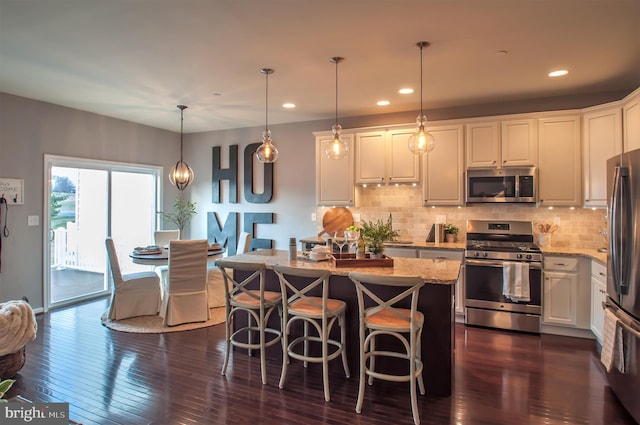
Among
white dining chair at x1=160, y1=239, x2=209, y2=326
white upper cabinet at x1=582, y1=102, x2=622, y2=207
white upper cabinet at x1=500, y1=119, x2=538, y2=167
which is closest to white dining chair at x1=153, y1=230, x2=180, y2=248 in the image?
white dining chair at x1=160, y1=239, x2=209, y2=326

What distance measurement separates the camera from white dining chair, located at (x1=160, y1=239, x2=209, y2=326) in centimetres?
429

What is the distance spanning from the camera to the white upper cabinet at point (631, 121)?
3.56m

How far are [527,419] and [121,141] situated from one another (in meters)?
6.32

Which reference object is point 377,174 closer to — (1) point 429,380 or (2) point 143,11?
(1) point 429,380

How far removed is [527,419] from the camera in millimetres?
2514

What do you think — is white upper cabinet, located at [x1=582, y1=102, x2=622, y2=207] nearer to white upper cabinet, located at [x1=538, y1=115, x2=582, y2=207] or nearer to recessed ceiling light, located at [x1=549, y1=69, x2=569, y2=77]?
white upper cabinet, located at [x1=538, y1=115, x2=582, y2=207]

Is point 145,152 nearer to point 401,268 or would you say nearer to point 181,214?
point 181,214

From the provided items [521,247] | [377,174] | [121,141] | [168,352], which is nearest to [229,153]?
[121,141]

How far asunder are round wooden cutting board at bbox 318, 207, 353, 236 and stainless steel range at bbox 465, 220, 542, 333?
182 cm

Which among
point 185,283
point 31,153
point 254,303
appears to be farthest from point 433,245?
point 31,153

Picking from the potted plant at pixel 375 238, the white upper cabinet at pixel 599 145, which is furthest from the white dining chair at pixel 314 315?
the white upper cabinet at pixel 599 145

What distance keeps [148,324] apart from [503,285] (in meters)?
4.21

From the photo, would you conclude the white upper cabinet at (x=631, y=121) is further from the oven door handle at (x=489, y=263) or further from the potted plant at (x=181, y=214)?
the potted plant at (x=181, y=214)

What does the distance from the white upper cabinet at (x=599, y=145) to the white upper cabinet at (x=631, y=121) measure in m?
0.06
